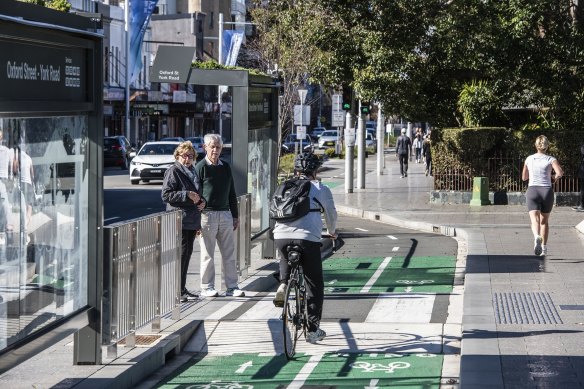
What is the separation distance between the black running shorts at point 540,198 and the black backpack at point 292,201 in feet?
24.5

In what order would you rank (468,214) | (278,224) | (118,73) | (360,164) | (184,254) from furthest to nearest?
(118,73) → (360,164) → (468,214) → (184,254) → (278,224)

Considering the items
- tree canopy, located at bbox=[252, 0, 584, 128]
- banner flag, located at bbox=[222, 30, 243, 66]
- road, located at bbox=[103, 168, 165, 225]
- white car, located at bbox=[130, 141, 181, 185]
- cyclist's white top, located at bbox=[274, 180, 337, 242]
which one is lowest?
road, located at bbox=[103, 168, 165, 225]

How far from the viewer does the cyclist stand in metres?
10.4

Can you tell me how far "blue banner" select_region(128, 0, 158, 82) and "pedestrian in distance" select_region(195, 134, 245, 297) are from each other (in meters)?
49.7

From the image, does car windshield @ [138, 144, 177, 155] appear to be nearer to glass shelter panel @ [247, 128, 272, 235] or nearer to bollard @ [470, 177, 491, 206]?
bollard @ [470, 177, 491, 206]

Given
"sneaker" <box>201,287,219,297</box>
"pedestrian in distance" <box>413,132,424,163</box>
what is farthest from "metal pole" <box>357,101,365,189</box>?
"pedestrian in distance" <box>413,132,424,163</box>

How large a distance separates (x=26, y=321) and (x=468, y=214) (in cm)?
2093

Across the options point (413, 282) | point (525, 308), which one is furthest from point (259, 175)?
point (525, 308)

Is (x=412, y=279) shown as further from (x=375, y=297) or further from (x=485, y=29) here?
(x=485, y=29)

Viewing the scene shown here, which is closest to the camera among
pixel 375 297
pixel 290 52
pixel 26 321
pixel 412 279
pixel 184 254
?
pixel 26 321

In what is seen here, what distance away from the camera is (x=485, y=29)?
3103 cm

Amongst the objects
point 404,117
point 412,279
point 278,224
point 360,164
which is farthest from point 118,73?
point 278,224

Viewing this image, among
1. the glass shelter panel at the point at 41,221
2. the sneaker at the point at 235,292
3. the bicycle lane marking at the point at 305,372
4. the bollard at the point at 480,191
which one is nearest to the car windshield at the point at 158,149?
the bollard at the point at 480,191

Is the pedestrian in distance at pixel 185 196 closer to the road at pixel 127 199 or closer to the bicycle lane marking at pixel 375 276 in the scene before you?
the bicycle lane marking at pixel 375 276
